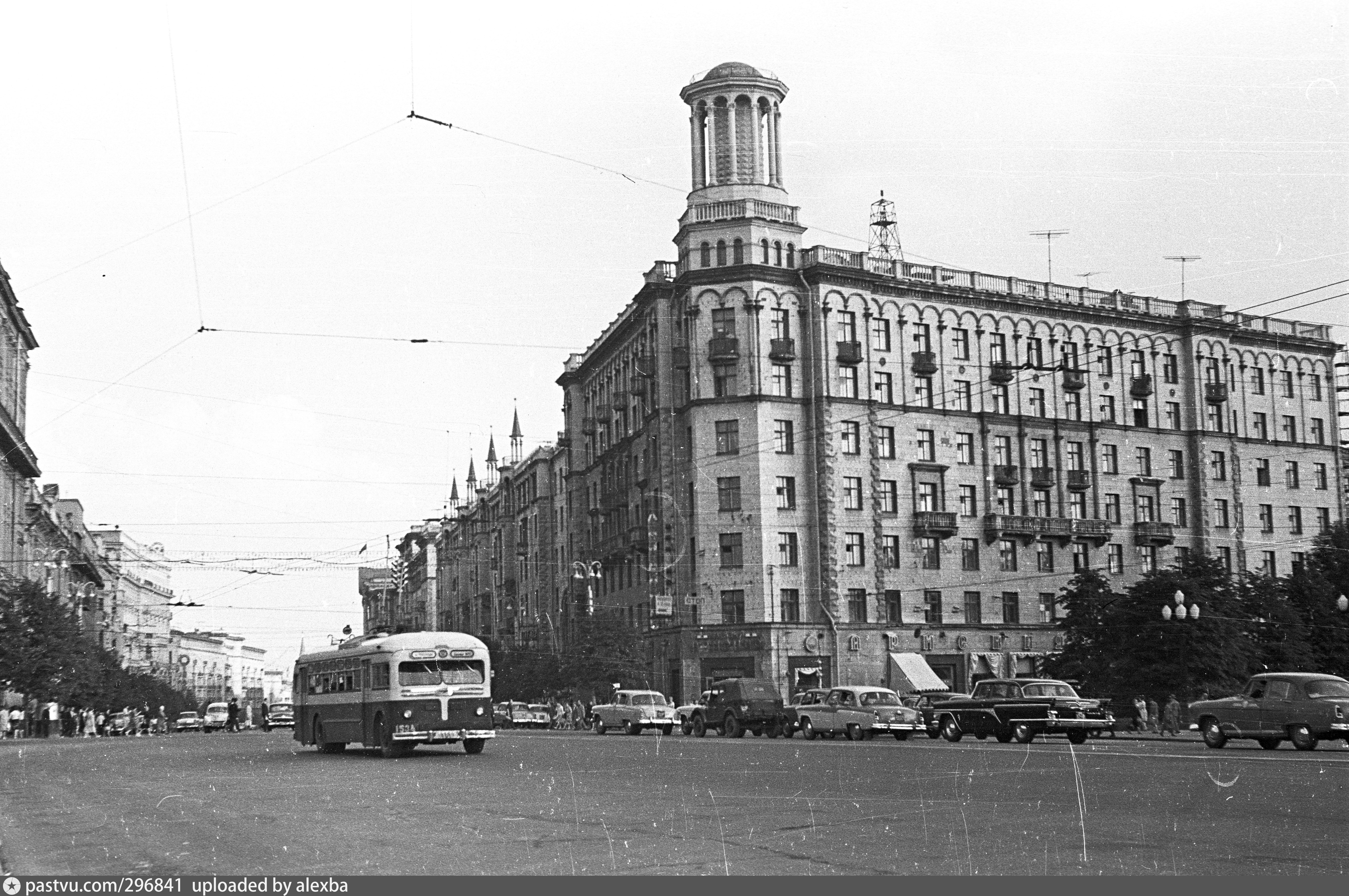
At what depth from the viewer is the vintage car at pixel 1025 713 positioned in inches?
1387

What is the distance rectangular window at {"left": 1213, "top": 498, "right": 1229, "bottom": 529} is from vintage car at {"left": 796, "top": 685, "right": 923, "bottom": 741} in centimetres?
4287

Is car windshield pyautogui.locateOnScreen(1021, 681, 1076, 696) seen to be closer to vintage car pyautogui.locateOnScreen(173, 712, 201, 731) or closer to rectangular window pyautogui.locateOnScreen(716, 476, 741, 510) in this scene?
rectangular window pyautogui.locateOnScreen(716, 476, 741, 510)

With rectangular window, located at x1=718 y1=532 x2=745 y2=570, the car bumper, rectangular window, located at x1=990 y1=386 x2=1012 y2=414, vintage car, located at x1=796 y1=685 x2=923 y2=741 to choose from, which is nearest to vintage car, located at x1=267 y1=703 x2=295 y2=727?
rectangular window, located at x1=718 y1=532 x2=745 y2=570

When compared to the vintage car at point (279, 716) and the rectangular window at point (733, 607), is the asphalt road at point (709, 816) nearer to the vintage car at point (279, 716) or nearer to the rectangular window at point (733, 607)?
the rectangular window at point (733, 607)

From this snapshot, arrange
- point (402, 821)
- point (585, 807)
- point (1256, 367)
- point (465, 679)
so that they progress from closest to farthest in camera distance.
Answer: point (402, 821) < point (585, 807) < point (465, 679) < point (1256, 367)

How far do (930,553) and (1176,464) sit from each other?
1731cm

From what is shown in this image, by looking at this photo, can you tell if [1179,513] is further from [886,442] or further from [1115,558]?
[886,442]

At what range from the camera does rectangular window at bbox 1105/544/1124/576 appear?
253 ft

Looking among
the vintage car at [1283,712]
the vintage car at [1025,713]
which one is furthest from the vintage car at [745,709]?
the vintage car at [1283,712]

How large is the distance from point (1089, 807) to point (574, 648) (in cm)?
6052

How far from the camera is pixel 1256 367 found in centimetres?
8419

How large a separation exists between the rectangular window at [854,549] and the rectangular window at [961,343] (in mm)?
10846

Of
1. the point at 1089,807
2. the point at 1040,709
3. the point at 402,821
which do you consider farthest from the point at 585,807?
the point at 1040,709

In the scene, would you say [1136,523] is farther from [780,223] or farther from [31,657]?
[31,657]
